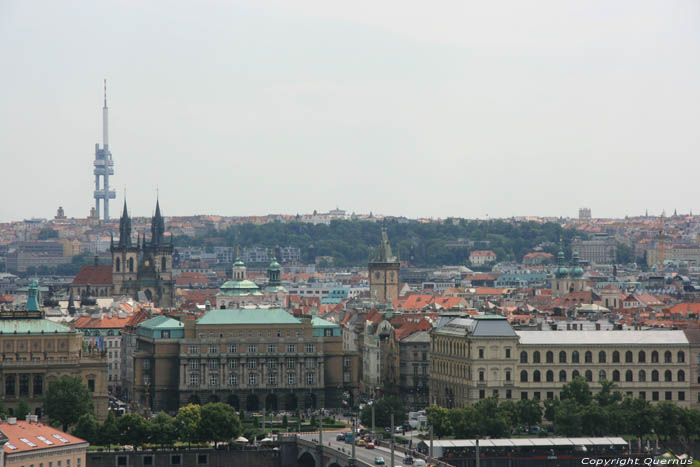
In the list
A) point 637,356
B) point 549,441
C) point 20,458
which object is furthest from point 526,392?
point 20,458

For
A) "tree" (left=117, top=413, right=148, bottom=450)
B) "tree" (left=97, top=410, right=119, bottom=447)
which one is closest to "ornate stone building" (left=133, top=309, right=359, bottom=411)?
"tree" (left=117, top=413, right=148, bottom=450)

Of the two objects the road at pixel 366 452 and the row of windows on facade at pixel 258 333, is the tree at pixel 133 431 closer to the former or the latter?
the road at pixel 366 452

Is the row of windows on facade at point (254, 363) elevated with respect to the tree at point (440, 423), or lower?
elevated

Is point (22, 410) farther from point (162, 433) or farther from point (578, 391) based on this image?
point (578, 391)

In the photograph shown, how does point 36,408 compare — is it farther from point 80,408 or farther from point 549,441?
point 549,441

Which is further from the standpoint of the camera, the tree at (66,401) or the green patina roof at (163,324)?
the green patina roof at (163,324)

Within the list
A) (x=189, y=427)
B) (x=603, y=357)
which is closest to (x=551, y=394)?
(x=603, y=357)

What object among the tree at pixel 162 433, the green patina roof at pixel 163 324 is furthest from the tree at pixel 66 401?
the green patina roof at pixel 163 324
